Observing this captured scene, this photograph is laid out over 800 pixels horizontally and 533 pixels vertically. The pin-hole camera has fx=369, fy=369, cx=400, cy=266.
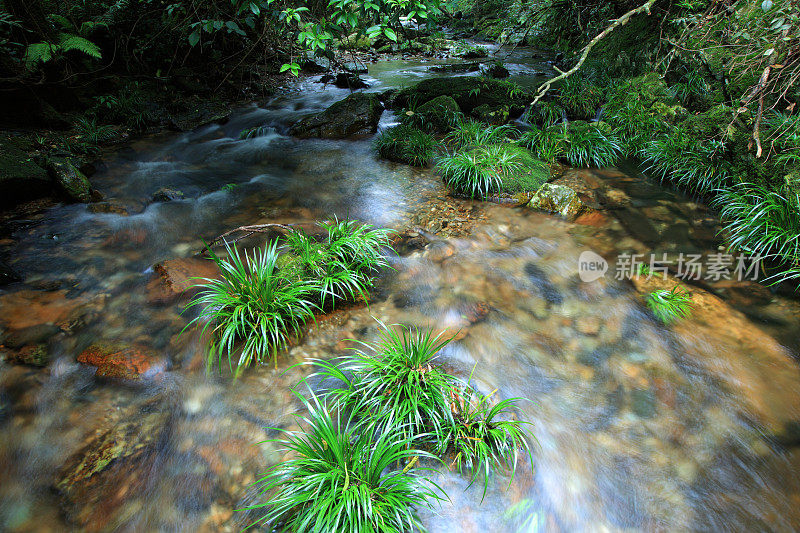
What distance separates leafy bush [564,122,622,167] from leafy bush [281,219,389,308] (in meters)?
4.30

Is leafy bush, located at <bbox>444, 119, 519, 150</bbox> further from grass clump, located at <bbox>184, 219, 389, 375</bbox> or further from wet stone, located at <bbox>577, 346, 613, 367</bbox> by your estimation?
wet stone, located at <bbox>577, 346, 613, 367</bbox>

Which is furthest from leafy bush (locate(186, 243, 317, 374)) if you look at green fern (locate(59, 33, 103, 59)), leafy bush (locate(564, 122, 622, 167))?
green fern (locate(59, 33, 103, 59))

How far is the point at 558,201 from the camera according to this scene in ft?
17.3

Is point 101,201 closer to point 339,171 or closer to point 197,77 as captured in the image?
point 339,171

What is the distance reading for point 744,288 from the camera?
3883 mm

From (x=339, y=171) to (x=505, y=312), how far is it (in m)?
4.17

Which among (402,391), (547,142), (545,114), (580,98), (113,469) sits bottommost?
(113,469)

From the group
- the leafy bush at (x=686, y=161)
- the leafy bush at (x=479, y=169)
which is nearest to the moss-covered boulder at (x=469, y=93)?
the leafy bush at (x=479, y=169)

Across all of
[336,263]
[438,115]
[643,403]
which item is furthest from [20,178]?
[643,403]

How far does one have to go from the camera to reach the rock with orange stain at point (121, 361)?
2898mm

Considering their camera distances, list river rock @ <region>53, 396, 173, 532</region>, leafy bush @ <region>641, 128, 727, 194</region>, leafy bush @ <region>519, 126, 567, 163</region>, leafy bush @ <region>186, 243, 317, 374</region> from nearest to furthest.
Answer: river rock @ <region>53, 396, 173, 532</region>, leafy bush @ <region>186, 243, 317, 374</region>, leafy bush @ <region>641, 128, 727, 194</region>, leafy bush @ <region>519, 126, 567, 163</region>

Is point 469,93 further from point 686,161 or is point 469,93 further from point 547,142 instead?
point 686,161

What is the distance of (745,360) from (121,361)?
17.0 ft

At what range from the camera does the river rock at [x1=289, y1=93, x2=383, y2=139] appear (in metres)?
7.92
